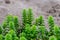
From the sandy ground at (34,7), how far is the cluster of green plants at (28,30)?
32.9 inches

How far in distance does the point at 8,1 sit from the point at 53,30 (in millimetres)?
1685

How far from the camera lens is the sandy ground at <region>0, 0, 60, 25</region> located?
4383 millimetres

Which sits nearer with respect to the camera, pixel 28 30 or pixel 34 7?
pixel 28 30

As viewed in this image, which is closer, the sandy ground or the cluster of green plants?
the cluster of green plants

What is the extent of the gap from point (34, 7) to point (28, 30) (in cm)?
152

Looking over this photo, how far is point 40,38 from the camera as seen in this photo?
127 inches

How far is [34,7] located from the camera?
4.64m

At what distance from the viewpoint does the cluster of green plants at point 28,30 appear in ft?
10.2

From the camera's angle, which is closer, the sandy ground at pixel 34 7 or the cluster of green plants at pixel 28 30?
the cluster of green plants at pixel 28 30

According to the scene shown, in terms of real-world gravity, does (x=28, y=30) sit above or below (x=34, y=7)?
below

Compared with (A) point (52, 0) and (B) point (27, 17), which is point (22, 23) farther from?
(A) point (52, 0)

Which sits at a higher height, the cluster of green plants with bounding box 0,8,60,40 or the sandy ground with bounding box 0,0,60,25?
the sandy ground with bounding box 0,0,60,25

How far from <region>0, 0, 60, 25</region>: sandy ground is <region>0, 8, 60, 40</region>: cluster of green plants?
0.83 meters

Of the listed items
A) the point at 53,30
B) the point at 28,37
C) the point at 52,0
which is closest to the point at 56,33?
the point at 53,30
